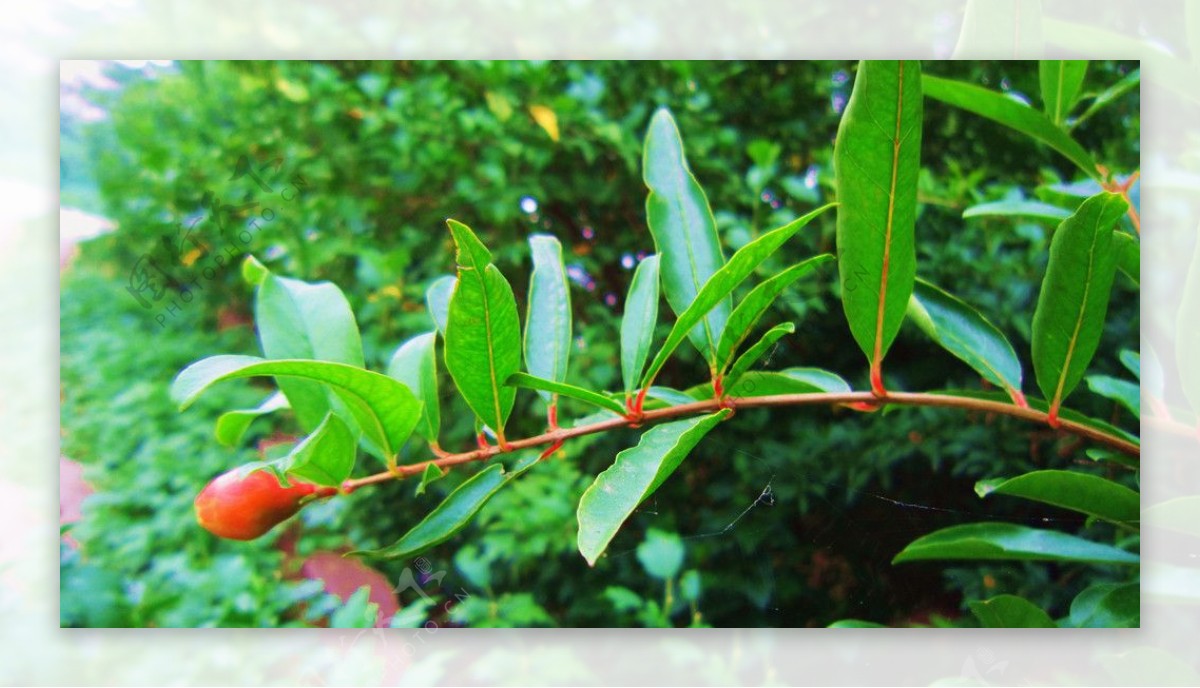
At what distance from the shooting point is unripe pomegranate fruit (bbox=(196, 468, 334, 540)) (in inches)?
22.4

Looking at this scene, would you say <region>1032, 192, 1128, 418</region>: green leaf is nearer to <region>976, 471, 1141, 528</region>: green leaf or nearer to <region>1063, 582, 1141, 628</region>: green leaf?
<region>976, 471, 1141, 528</region>: green leaf

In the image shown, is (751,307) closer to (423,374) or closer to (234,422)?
(423,374)

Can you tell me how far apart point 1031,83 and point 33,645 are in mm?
1369

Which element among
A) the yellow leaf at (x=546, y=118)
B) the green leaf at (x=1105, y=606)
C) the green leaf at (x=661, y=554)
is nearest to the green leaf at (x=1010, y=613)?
the green leaf at (x=1105, y=606)

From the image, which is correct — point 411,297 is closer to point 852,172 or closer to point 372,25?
point 372,25

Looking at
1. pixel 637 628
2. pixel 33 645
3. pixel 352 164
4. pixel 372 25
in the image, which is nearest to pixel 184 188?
pixel 352 164

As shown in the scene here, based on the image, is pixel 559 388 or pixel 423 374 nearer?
pixel 559 388

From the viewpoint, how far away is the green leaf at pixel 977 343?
2.19 ft

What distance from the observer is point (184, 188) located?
114 centimetres

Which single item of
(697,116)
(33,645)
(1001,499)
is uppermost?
(697,116)

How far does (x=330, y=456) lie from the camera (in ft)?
1.87

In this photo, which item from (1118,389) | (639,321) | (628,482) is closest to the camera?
(628,482)

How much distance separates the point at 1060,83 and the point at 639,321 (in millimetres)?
444

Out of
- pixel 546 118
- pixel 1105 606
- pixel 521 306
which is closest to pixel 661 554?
pixel 521 306
